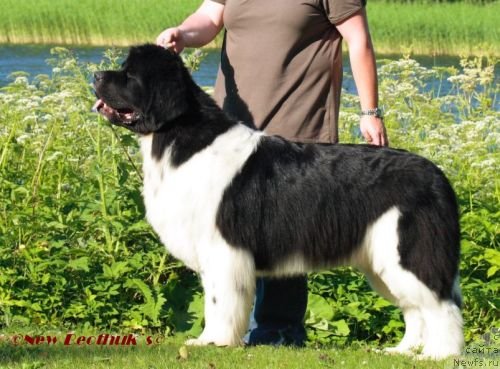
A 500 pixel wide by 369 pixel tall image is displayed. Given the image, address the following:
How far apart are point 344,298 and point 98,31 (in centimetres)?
2043

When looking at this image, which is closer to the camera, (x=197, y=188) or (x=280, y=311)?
(x=197, y=188)

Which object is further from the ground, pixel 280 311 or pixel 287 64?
pixel 287 64

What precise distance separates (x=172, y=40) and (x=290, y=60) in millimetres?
712

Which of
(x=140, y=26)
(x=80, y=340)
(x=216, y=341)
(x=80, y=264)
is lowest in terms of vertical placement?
(x=140, y=26)

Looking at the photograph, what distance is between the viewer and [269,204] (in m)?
5.50

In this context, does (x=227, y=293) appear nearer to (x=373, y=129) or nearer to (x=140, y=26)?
(x=373, y=129)

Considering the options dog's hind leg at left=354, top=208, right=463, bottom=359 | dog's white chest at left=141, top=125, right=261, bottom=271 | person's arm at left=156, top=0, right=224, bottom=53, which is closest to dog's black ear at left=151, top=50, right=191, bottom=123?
dog's white chest at left=141, top=125, right=261, bottom=271

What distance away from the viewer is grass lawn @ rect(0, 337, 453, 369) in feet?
17.0

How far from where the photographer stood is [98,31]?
1034 inches

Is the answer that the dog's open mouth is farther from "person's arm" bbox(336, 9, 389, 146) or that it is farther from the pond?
the pond

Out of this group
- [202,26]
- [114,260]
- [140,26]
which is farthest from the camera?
[140,26]

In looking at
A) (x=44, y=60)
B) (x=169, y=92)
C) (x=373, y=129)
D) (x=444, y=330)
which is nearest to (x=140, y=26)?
(x=44, y=60)

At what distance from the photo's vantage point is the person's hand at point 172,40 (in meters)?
5.59

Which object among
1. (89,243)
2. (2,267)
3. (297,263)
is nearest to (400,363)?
(297,263)
